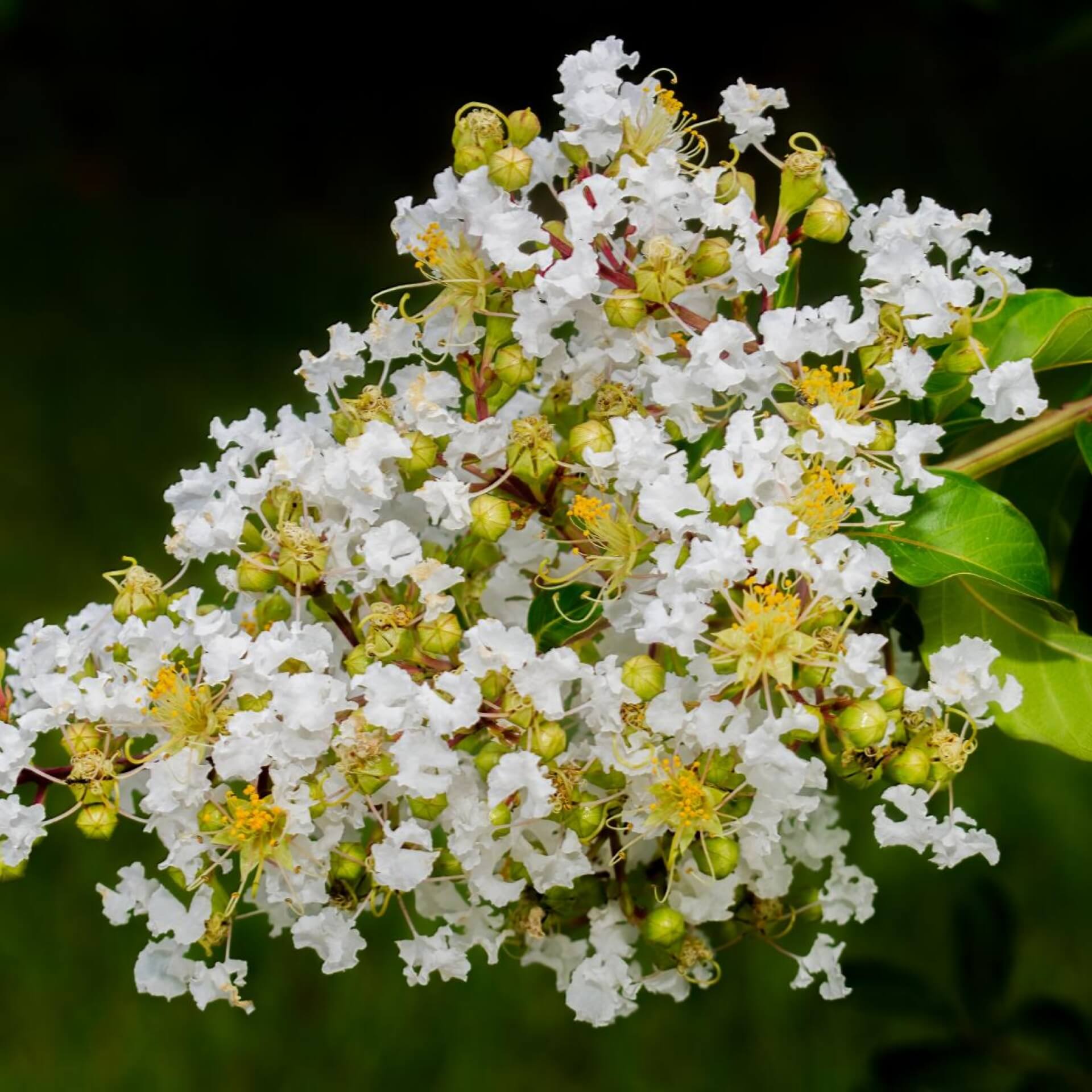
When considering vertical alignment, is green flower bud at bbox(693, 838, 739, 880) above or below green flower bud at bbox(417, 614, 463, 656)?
below

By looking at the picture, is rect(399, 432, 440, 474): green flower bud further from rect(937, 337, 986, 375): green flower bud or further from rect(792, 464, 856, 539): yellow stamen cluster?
rect(937, 337, 986, 375): green flower bud

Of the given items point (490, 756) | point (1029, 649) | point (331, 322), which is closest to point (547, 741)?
point (490, 756)

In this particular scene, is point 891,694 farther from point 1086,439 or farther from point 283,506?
point 283,506

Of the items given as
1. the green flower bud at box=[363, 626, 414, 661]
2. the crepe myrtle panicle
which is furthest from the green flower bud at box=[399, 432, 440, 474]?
the green flower bud at box=[363, 626, 414, 661]

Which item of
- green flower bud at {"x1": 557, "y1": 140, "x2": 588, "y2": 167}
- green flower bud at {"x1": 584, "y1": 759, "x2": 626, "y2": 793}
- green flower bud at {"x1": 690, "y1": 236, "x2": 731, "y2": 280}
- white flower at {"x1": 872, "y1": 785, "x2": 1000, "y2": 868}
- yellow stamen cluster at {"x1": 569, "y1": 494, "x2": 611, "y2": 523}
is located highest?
green flower bud at {"x1": 557, "y1": 140, "x2": 588, "y2": 167}

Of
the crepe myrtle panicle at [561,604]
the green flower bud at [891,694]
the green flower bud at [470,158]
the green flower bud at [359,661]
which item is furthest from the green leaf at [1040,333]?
the green flower bud at [359,661]

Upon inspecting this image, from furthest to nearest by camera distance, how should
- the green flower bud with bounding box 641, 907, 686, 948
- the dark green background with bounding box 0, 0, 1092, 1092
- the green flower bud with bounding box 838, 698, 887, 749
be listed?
1. the dark green background with bounding box 0, 0, 1092, 1092
2. the green flower bud with bounding box 641, 907, 686, 948
3. the green flower bud with bounding box 838, 698, 887, 749

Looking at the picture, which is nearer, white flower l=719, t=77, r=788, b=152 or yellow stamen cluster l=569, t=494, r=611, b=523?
yellow stamen cluster l=569, t=494, r=611, b=523
